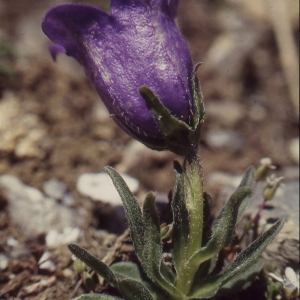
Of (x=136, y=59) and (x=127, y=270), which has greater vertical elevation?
(x=136, y=59)

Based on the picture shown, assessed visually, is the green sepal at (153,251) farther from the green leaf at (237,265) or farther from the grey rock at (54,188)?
the grey rock at (54,188)

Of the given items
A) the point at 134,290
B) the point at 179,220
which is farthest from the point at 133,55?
the point at 134,290

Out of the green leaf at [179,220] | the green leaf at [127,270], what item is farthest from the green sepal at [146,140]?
the green leaf at [127,270]

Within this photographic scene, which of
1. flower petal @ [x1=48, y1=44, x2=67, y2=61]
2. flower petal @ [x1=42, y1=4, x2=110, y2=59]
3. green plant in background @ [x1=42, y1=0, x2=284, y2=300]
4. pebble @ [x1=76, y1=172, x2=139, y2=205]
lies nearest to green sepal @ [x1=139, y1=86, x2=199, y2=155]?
green plant in background @ [x1=42, y1=0, x2=284, y2=300]

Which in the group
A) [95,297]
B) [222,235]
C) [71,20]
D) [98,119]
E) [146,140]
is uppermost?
[71,20]

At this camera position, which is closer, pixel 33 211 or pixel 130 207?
pixel 130 207

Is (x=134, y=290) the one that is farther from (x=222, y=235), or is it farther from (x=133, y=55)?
(x=133, y=55)
